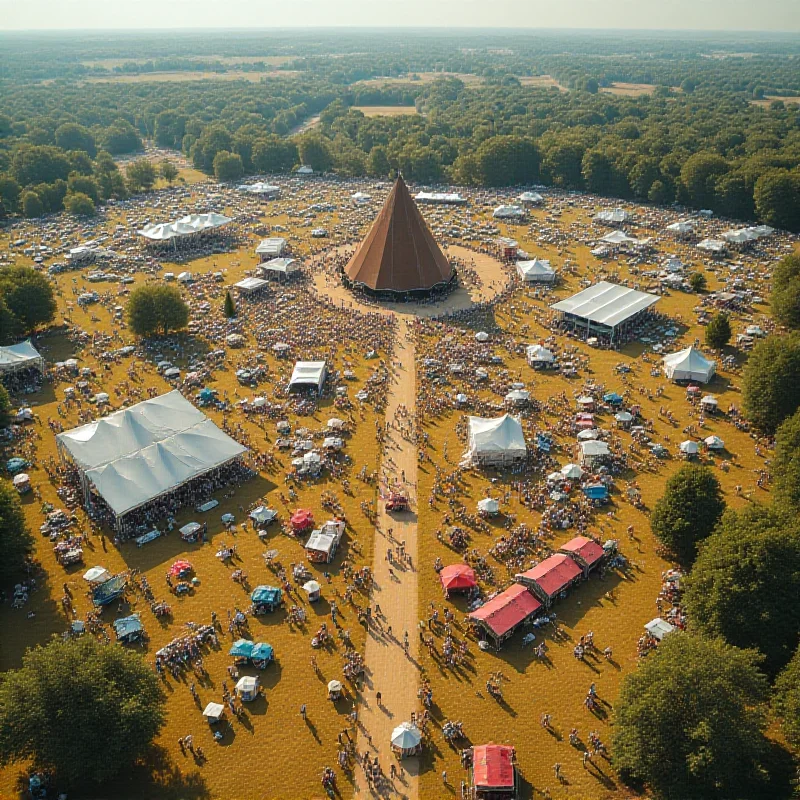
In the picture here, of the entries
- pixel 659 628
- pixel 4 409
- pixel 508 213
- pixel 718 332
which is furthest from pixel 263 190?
pixel 659 628

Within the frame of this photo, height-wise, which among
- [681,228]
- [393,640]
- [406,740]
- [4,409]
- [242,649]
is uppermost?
[4,409]

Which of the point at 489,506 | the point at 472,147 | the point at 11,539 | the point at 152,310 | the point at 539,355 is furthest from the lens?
the point at 472,147

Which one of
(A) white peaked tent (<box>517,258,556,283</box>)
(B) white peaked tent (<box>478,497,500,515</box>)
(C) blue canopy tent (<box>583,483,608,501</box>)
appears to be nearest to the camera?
(B) white peaked tent (<box>478,497,500,515</box>)

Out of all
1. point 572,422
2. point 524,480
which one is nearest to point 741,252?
point 572,422

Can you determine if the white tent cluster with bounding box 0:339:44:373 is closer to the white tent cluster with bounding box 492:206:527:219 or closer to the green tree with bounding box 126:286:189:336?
the green tree with bounding box 126:286:189:336

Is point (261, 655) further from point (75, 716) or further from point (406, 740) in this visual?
point (75, 716)

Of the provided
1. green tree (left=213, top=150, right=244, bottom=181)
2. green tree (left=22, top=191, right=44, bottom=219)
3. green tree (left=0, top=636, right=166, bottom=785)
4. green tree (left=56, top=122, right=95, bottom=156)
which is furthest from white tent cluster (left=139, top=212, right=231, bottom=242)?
green tree (left=56, top=122, right=95, bottom=156)
